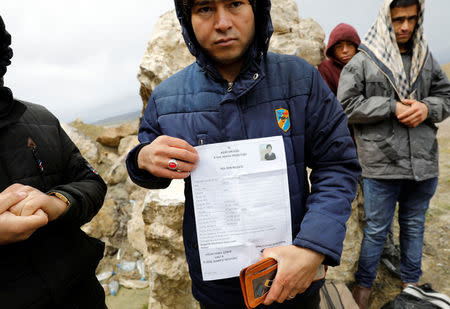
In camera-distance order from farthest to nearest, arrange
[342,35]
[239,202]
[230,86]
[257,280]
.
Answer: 1. [342,35]
2. [230,86]
3. [239,202]
4. [257,280]

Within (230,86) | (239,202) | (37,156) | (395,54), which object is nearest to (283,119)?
(230,86)

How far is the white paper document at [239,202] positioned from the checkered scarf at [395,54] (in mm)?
1692

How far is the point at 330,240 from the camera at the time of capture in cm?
94

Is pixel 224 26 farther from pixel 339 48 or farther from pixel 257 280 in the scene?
pixel 339 48

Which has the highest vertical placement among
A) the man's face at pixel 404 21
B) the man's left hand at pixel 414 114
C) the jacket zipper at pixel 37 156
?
the man's face at pixel 404 21

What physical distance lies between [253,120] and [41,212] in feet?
3.23

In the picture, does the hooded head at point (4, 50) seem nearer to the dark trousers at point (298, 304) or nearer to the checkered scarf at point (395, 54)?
the dark trousers at point (298, 304)

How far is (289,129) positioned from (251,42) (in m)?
0.43

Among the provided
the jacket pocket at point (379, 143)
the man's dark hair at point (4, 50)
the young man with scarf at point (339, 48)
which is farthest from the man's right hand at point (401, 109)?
the man's dark hair at point (4, 50)

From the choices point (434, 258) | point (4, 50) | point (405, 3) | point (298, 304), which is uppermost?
point (405, 3)

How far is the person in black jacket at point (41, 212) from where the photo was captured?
104cm

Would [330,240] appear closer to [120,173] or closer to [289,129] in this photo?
[289,129]

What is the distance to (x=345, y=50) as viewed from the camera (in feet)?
10.0

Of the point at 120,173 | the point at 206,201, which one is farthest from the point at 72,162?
the point at 120,173
